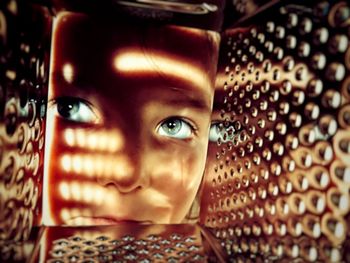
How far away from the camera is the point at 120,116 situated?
0.85 m

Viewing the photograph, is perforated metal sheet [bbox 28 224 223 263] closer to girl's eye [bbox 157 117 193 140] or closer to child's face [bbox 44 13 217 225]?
child's face [bbox 44 13 217 225]

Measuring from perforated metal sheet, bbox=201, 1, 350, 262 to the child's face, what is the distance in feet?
0.36

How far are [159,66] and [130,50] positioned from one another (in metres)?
0.08

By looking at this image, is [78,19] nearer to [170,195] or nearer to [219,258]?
[170,195]

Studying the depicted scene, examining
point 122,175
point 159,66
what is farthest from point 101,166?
point 159,66

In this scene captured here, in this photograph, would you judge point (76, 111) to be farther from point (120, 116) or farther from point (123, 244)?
point (123, 244)

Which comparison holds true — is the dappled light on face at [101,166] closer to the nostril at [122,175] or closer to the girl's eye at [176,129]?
the nostril at [122,175]

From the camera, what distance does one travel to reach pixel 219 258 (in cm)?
70

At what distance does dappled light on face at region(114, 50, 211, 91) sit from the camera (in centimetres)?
85

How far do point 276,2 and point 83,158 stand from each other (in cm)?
54

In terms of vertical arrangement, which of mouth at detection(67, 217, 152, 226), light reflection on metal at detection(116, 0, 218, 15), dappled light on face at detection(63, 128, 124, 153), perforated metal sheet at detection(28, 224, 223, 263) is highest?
light reflection on metal at detection(116, 0, 218, 15)

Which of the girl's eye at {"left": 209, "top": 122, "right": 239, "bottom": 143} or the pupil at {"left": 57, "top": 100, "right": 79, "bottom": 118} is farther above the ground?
the pupil at {"left": 57, "top": 100, "right": 79, "bottom": 118}

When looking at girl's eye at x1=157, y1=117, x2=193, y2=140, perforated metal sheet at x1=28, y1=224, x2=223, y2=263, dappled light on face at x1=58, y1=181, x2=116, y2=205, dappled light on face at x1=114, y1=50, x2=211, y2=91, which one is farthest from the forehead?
perforated metal sheet at x1=28, y1=224, x2=223, y2=263

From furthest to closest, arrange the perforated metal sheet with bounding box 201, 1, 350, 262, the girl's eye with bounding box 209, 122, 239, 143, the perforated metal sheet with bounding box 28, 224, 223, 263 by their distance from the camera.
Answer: the girl's eye with bounding box 209, 122, 239, 143, the perforated metal sheet with bounding box 28, 224, 223, 263, the perforated metal sheet with bounding box 201, 1, 350, 262
